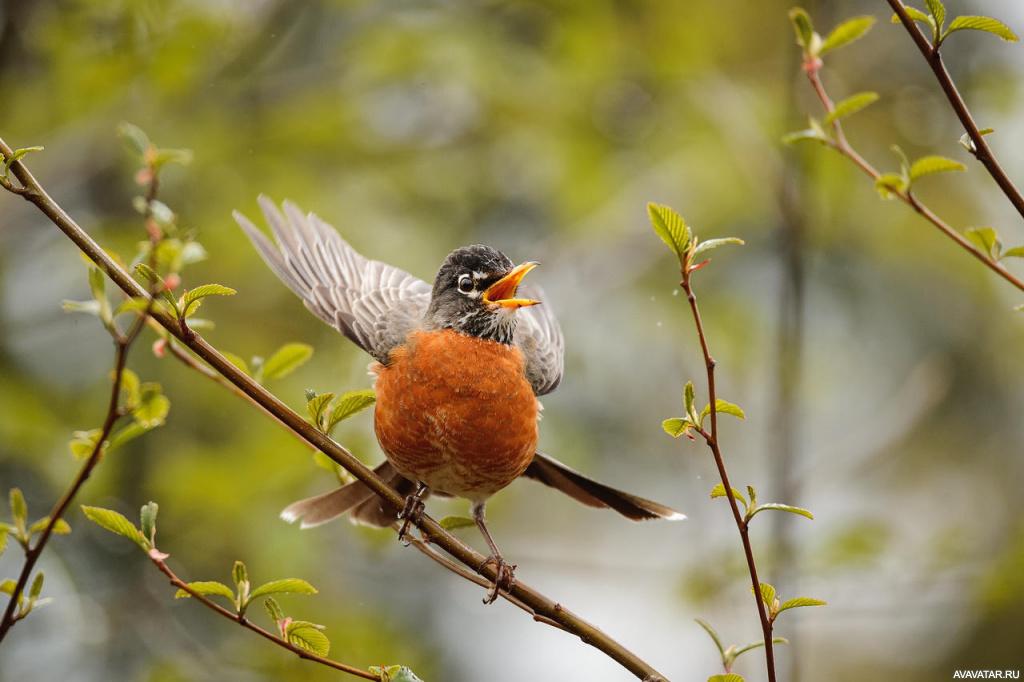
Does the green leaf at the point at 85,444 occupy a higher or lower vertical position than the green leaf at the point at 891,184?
lower

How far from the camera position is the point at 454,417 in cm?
350

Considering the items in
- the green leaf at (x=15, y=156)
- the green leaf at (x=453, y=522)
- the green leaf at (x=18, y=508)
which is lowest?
the green leaf at (x=18, y=508)

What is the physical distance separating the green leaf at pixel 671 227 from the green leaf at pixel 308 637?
3.80ft

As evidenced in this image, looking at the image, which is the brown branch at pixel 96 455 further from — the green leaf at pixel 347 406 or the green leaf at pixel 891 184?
the green leaf at pixel 891 184

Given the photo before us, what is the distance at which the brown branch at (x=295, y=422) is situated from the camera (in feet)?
6.40

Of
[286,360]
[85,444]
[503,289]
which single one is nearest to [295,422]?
[286,360]

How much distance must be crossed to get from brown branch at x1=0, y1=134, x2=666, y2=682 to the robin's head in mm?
1354

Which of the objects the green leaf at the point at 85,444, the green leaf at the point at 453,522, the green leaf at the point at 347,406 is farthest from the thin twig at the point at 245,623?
the green leaf at the point at 453,522

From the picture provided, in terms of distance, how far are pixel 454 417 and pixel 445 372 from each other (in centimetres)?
20

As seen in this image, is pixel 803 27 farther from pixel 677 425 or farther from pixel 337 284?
pixel 337 284

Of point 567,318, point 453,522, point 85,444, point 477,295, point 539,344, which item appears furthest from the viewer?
point 567,318

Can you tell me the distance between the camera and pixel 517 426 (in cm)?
354

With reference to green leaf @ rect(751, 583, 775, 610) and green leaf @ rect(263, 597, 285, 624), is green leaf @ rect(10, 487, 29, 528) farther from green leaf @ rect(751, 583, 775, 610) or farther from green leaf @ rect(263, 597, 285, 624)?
green leaf @ rect(751, 583, 775, 610)

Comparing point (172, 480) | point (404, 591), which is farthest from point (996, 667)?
point (172, 480)
